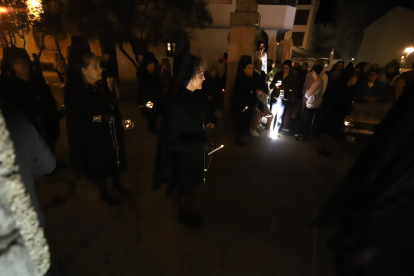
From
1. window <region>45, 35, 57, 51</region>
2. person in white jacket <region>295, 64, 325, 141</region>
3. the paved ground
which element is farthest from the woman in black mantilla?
window <region>45, 35, 57, 51</region>

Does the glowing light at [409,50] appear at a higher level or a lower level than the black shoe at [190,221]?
higher

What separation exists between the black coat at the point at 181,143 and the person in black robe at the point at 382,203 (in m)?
1.64

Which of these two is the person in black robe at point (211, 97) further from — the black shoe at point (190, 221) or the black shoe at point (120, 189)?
the black shoe at point (190, 221)

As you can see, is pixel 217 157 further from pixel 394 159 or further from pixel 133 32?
pixel 133 32

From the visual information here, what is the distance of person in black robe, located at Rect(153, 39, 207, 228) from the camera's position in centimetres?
208

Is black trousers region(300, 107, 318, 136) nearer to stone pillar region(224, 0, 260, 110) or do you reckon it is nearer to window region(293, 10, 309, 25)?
stone pillar region(224, 0, 260, 110)

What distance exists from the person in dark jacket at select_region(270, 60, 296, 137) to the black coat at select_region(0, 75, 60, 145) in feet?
16.1

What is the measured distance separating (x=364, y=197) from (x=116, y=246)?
2701 millimetres

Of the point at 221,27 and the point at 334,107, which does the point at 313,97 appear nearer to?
the point at 334,107

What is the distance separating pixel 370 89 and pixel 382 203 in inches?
189

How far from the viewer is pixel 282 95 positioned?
566 centimetres

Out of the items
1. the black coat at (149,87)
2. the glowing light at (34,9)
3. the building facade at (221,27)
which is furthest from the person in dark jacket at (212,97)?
the glowing light at (34,9)

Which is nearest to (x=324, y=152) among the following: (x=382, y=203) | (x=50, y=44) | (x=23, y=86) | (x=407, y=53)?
(x=382, y=203)

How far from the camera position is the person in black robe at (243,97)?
4668 mm
